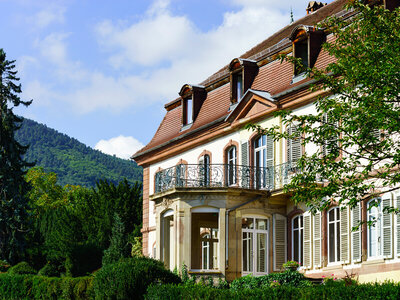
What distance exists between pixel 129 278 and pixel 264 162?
8279 millimetres

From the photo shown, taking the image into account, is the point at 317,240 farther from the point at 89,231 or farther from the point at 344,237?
the point at 89,231

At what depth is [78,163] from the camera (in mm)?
171250

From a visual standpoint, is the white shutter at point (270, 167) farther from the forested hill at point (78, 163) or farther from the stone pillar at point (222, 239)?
the forested hill at point (78, 163)

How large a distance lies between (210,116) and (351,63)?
15968 mm

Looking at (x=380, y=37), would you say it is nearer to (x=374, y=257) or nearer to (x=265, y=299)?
(x=265, y=299)

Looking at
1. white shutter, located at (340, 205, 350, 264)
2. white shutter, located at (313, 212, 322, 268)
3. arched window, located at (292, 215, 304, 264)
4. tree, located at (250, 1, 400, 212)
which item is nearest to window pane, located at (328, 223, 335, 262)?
white shutter, located at (313, 212, 322, 268)

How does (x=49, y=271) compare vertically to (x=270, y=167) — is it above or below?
below

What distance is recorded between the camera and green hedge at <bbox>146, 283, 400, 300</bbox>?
15.1 metres

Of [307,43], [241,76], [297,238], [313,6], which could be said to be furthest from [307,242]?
[313,6]

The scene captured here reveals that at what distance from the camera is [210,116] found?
33.0m

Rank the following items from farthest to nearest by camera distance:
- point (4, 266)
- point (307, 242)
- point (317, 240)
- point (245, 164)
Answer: point (4, 266), point (245, 164), point (307, 242), point (317, 240)

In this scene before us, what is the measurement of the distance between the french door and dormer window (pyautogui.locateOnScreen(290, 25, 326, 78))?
18.5 ft

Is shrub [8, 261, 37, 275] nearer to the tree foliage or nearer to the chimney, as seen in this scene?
the tree foliage

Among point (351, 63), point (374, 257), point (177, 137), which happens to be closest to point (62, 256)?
point (177, 137)
